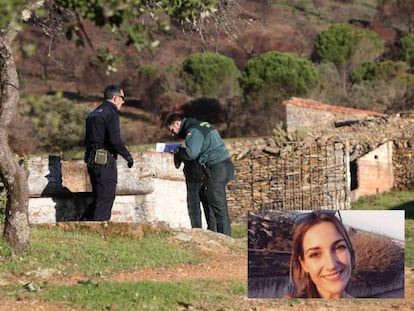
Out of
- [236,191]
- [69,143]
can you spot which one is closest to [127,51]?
[69,143]

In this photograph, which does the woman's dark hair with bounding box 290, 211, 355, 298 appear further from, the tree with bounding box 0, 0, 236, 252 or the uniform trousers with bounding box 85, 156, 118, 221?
the uniform trousers with bounding box 85, 156, 118, 221

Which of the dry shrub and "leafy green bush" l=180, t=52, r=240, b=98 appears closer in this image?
the dry shrub

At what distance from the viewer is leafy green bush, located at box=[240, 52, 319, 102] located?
175 feet

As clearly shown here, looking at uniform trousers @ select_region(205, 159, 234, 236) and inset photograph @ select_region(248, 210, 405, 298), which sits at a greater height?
uniform trousers @ select_region(205, 159, 234, 236)

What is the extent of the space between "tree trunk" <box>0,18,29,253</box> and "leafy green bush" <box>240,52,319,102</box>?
42.1 meters

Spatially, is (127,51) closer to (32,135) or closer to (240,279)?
(32,135)

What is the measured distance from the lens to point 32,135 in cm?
3788

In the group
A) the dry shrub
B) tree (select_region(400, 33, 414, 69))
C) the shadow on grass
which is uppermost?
tree (select_region(400, 33, 414, 69))

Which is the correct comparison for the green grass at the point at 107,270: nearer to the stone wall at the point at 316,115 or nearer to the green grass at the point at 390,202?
the green grass at the point at 390,202

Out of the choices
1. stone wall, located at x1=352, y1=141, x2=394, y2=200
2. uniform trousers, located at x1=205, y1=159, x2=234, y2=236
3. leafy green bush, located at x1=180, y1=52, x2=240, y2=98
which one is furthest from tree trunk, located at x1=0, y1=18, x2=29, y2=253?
leafy green bush, located at x1=180, y1=52, x2=240, y2=98

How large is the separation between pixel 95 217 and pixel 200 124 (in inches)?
62.5

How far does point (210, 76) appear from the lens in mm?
61219

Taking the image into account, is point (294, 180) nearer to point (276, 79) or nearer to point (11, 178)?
point (11, 178)

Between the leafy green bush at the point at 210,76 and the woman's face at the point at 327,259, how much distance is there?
52.8 m
